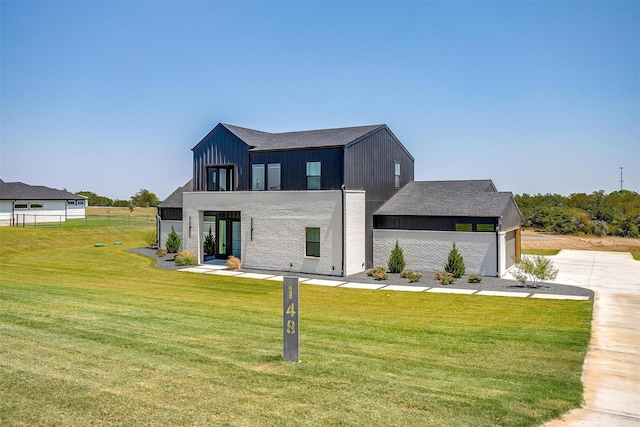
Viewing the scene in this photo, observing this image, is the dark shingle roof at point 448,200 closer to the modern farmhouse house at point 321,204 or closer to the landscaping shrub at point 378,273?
the modern farmhouse house at point 321,204

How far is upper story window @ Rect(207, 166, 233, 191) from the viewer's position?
26.0 m

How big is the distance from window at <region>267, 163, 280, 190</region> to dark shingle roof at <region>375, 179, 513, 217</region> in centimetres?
546

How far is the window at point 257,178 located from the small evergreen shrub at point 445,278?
9852 millimetres

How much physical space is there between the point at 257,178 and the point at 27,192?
4354 centimetres

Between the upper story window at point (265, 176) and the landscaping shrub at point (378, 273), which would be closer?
the landscaping shrub at point (378, 273)

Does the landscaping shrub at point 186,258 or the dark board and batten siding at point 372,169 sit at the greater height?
the dark board and batten siding at point 372,169

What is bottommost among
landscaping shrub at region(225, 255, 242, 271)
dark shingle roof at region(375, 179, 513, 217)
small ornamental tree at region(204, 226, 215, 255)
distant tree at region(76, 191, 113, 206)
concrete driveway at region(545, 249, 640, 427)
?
concrete driveway at region(545, 249, 640, 427)

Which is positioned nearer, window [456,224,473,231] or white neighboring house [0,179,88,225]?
window [456,224,473,231]

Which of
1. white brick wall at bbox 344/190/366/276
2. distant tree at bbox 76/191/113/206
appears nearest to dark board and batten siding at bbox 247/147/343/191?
white brick wall at bbox 344/190/366/276

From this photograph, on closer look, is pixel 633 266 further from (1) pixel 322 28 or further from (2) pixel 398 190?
(1) pixel 322 28

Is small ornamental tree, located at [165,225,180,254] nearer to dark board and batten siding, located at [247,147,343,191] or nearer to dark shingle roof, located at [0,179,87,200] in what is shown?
dark board and batten siding, located at [247,147,343,191]

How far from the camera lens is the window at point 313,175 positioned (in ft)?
75.4

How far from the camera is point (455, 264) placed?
72.1 feet

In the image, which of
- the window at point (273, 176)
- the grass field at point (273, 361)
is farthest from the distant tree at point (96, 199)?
the grass field at point (273, 361)
